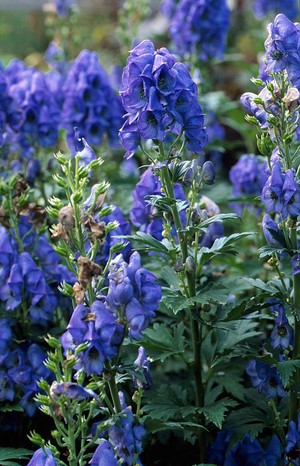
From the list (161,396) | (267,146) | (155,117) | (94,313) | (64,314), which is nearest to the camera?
(94,313)

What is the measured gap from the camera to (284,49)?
2.28 meters

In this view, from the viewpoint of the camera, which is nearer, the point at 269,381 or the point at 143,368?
the point at 143,368

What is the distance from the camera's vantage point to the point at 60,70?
17.3 ft

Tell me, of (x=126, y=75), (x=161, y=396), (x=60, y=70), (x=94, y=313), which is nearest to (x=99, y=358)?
(x=94, y=313)

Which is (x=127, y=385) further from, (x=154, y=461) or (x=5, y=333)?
(x=5, y=333)

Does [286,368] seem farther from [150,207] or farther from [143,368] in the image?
[150,207]

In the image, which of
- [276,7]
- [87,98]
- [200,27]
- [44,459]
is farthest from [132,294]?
[276,7]

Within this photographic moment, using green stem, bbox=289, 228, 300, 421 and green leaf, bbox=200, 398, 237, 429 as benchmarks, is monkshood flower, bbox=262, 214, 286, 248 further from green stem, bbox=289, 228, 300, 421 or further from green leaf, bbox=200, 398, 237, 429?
green leaf, bbox=200, 398, 237, 429

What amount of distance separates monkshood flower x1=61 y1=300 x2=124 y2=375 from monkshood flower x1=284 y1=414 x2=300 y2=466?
717 mm

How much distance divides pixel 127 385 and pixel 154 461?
0.28 m

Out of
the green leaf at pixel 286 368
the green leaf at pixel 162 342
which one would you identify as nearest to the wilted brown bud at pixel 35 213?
the green leaf at pixel 162 342

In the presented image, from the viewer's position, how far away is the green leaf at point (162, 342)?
8.02 ft

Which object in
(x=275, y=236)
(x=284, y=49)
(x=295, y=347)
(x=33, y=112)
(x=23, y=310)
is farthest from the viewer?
(x=33, y=112)

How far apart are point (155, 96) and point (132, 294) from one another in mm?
535
